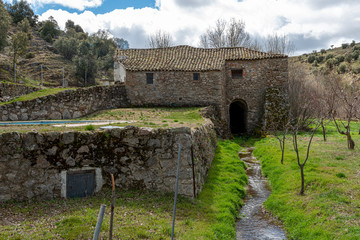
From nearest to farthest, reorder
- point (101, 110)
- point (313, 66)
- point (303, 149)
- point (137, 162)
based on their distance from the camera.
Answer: point (137, 162)
point (303, 149)
point (101, 110)
point (313, 66)

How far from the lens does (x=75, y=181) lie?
852 cm

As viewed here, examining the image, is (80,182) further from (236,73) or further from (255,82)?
(255,82)

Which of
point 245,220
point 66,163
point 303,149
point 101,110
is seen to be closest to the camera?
point 66,163

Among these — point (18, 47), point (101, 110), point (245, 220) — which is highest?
point (18, 47)

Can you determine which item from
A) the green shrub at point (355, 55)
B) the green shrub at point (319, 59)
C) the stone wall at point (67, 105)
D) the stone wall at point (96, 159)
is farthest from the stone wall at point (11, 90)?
the green shrub at point (319, 59)

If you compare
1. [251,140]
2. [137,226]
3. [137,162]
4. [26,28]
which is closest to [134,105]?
[251,140]

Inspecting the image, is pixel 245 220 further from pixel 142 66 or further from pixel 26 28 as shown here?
pixel 26 28

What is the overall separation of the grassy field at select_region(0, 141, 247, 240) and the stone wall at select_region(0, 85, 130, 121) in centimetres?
800

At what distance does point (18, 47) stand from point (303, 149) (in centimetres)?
3330

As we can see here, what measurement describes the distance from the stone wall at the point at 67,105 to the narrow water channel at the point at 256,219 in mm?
11847

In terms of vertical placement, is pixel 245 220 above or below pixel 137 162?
below

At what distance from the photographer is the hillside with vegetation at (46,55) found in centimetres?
3291

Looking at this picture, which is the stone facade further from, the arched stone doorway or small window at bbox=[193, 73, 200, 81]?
Answer: the arched stone doorway

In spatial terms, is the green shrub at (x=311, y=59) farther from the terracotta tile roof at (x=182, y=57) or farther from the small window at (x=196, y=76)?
the small window at (x=196, y=76)
